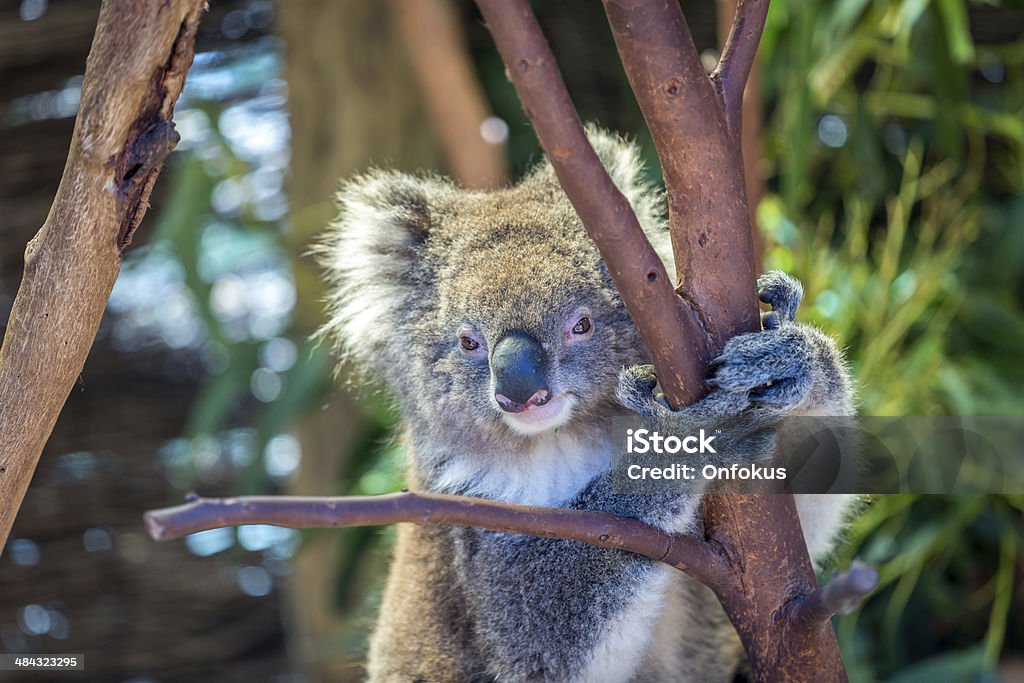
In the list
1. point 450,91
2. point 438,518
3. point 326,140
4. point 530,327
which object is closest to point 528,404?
point 530,327

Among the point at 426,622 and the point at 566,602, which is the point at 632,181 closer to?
the point at 566,602

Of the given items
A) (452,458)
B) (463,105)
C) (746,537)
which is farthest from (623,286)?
(463,105)

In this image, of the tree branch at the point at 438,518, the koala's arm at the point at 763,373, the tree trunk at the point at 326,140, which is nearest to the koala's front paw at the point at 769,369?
the koala's arm at the point at 763,373

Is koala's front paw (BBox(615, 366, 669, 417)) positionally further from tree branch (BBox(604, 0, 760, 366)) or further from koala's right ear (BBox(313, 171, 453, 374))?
koala's right ear (BBox(313, 171, 453, 374))

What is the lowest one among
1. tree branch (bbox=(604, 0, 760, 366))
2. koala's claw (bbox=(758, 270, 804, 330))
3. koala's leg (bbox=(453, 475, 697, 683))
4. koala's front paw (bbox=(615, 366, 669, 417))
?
koala's leg (bbox=(453, 475, 697, 683))

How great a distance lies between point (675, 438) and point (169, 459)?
309 centimetres

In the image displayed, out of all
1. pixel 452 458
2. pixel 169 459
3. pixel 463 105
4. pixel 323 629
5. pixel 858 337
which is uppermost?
pixel 463 105

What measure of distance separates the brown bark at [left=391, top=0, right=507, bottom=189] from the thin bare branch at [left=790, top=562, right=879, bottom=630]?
6.21ft

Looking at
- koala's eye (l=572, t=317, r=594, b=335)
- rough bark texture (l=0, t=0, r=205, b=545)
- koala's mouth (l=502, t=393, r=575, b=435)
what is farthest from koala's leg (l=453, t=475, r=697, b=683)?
rough bark texture (l=0, t=0, r=205, b=545)

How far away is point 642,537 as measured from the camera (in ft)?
4.78

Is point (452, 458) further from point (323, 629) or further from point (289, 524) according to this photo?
point (323, 629)

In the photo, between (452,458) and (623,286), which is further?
(452,458)

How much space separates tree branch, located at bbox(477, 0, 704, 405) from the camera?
119 cm

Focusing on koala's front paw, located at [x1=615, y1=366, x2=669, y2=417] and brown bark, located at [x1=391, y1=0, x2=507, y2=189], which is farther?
brown bark, located at [x1=391, y1=0, x2=507, y2=189]
